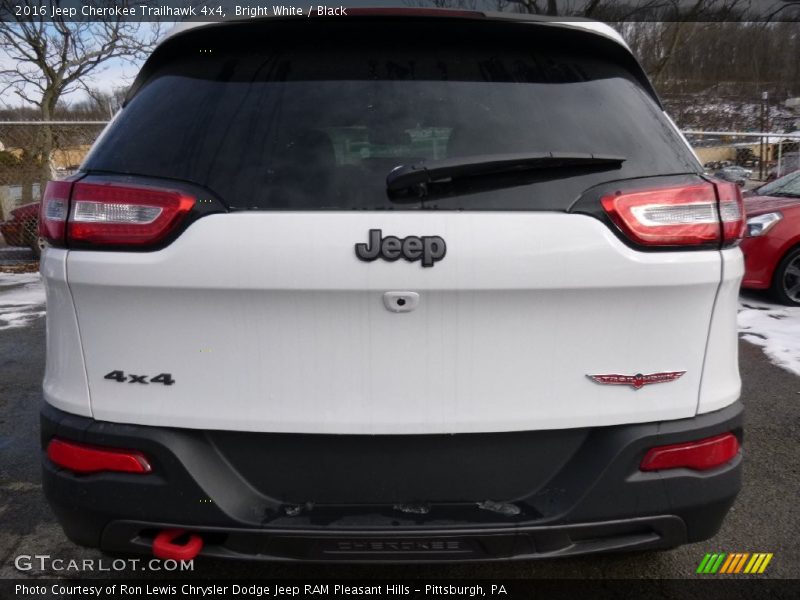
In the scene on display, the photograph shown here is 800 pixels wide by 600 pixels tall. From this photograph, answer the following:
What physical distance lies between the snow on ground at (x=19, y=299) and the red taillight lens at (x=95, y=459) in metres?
4.95

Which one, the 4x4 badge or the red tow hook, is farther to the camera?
the red tow hook

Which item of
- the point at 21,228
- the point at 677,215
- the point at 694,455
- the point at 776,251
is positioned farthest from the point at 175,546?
the point at 21,228

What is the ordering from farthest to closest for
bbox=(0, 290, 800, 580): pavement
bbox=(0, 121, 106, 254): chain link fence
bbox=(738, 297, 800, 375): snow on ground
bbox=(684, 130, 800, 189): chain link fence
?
bbox=(684, 130, 800, 189): chain link fence
bbox=(0, 121, 106, 254): chain link fence
bbox=(738, 297, 800, 375): snow on ground
bbox=(0, 290, 800, 580): pavement

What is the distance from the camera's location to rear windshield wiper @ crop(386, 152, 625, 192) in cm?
152

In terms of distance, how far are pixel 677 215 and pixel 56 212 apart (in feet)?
5.43

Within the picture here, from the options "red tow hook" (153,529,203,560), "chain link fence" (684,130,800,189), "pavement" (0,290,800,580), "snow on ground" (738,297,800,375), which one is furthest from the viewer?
"chain link fence" (684,130,800,189)

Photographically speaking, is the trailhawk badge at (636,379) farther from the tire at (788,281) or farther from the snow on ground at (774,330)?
the tire at (788,281)

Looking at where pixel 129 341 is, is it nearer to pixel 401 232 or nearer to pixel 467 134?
pixel 401 232

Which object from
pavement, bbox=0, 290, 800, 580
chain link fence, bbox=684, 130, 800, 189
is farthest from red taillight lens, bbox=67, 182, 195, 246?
chain link fence, bbox=684, 130, 800, 189

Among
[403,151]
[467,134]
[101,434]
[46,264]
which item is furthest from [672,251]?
[46,264]

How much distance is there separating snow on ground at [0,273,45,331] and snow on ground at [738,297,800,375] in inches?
Result: 257

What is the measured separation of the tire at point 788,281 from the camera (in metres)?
6.35

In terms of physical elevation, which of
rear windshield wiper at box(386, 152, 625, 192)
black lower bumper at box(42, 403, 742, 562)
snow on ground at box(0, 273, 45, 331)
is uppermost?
rear windshield wiper at box(386, 152, 625, 192)

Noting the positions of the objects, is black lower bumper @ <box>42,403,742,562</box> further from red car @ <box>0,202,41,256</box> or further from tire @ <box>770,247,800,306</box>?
red car @ <box>0,202,41,256</box>
